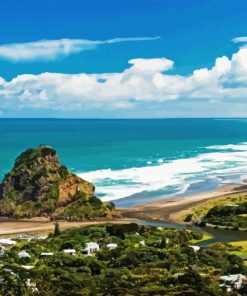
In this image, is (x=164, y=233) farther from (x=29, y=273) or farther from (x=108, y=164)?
(x=108, y=164)

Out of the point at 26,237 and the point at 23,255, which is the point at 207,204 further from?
the point at 23,255

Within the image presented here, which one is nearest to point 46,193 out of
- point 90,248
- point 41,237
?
point 41,237

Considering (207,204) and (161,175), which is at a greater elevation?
Result: (161,175)

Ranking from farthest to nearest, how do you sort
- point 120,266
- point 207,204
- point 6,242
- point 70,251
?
point 207,204 → point 6,242 → point 70,251 → point 120,266

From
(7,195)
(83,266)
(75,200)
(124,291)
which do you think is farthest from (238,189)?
(124,291)

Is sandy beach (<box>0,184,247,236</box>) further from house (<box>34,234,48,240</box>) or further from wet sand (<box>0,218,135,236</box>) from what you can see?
house (<box>34,234,48,240</box>)

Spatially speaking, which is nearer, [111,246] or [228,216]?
[111,246]

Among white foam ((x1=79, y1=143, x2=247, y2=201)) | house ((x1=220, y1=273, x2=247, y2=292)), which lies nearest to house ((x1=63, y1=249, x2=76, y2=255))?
house ((x1=220, y1=273, x2=247, y2=292))
